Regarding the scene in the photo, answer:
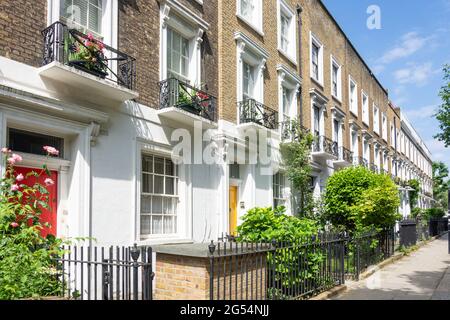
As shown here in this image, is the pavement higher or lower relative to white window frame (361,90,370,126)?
lower

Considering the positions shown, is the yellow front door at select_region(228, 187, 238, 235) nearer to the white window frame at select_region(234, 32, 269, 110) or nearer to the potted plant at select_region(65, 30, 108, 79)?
the white window frame at select_region(234, 32, 269, 110)

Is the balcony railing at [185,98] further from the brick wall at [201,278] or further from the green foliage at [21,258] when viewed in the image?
the brick wall at [201,278]

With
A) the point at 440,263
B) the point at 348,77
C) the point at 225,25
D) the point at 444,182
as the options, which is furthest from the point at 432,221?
the point at 444,182

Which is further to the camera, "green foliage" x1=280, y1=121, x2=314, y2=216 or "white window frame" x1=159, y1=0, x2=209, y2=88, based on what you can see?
"green foliage" x1=280, y1=121, x2=314, y2=216

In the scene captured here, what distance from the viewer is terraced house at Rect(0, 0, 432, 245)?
7.28 m

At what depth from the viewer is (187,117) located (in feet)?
33.5

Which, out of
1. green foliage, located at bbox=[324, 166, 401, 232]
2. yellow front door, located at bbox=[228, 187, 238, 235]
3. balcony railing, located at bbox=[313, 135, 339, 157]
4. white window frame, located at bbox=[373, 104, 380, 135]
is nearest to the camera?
yellow front door, located at bbox=[228, 187, 238, 235]

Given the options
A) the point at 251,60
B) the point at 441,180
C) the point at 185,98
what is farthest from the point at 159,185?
the point at 441,180

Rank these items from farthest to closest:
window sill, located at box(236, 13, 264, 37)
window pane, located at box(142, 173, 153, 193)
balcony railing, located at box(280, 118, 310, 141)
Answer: balcony railing, located at box(280, 118, 310, 141) → window sill, located at box(236, 13, 264, 37) → window pane, located at box(142, 173, 153, 193)

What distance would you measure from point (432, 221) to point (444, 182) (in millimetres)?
53127

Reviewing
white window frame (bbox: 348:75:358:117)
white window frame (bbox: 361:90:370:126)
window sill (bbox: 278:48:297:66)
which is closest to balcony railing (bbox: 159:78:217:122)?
window sill (bbox: 278:48:297:66)

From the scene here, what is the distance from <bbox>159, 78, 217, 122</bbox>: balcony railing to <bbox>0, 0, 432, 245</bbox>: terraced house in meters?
0.03

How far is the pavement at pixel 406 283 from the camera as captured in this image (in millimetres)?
8564

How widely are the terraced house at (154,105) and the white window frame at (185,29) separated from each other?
29mm
